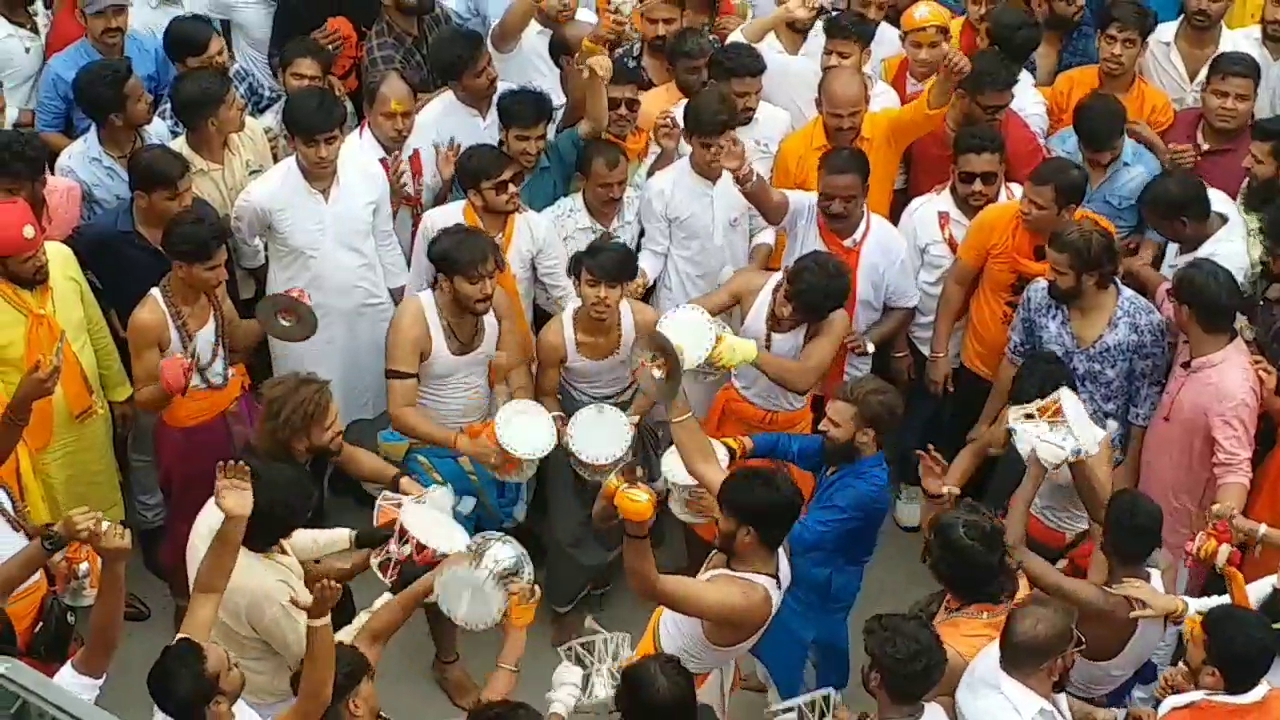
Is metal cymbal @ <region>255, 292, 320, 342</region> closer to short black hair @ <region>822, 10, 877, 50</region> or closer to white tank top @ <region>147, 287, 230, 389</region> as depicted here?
white tank top @ <region>147, 287, 230, 389</region>

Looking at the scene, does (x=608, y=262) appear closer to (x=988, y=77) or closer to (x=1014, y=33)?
(x=988, y=77)

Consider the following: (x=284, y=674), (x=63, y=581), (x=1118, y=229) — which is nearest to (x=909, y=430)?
(x=1118, y=229)

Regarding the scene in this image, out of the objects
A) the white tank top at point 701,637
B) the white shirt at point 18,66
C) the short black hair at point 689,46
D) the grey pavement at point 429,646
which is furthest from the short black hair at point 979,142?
the white shirt at point 18,66

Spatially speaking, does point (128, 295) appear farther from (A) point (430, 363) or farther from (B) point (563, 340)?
(B) point (563, 340)

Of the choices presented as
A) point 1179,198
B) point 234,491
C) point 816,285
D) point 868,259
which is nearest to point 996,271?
point 868,259

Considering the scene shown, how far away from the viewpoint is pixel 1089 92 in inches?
248

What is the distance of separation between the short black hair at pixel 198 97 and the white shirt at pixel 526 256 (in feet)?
2.91

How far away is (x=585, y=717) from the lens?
5031 mm

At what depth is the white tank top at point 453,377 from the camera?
4.93 m

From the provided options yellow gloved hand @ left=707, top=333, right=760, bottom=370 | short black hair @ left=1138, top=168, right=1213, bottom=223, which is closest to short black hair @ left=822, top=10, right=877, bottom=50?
short black hair @ left=1138, top=168, right=1213, bottom=223

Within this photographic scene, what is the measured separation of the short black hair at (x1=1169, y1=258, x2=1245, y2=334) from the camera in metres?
4.53

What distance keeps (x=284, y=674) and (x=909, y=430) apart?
302 centimetres

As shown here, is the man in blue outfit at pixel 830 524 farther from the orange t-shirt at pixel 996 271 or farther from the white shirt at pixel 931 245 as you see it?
the white shirt at pixel 931 245

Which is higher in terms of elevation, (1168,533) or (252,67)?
(252,67)
